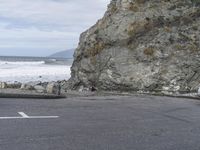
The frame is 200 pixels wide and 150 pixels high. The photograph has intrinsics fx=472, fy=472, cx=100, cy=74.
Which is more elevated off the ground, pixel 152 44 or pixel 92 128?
pixel 152 44

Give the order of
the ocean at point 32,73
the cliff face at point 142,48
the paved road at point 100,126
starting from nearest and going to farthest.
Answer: the paved road at point 100,126 < the cliff face at point 142,48 < the ocean at point 32,73

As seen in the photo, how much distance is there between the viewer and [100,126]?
843cm

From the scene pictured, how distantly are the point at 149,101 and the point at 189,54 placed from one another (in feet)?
17.1

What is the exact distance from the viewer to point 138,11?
19.8 metres

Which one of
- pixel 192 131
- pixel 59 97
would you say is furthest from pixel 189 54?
pixel 192 131

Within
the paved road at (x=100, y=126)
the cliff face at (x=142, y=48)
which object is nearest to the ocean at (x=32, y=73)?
the cliff face at (x=142, y=48)

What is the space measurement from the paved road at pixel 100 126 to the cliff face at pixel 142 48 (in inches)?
202

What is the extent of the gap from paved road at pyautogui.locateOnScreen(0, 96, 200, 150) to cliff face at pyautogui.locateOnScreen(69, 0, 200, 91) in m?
5.12

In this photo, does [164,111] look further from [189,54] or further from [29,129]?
[189,54]

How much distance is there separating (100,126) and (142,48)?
1031cm

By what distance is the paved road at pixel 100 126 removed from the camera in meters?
6.94

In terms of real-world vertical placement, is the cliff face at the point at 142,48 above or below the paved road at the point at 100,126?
above

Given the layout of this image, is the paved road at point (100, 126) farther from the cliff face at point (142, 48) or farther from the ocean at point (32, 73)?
the ocean at point (32, 73)

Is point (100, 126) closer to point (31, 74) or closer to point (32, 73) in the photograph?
point (31, 74)
